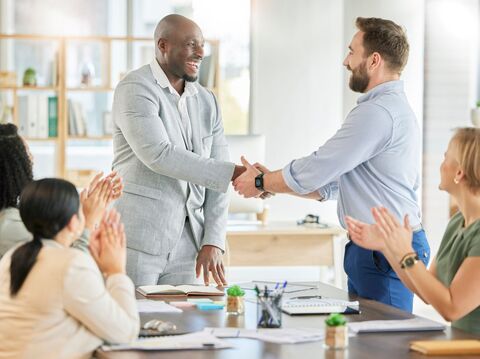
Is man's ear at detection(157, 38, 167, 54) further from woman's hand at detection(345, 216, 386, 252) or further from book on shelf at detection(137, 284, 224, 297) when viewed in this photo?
woman's hand at detection(345, 216, 386, 252)

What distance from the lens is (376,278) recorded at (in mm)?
3199

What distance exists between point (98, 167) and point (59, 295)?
6249mm

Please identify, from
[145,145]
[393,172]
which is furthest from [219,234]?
[393,172]

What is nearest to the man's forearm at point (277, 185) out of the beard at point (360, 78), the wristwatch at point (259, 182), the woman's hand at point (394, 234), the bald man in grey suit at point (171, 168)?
the wristwatch at point (259, 182)

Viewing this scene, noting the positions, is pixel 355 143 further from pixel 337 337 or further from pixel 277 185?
pixel 337 337

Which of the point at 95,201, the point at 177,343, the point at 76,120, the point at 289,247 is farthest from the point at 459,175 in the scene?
the point at 76,120

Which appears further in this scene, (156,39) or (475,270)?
(156,39)

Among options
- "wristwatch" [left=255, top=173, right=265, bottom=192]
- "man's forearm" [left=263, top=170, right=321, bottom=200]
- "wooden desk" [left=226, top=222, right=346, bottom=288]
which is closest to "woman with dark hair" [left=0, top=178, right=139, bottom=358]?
"man's forearm" [left=263, top=170, right=321, bottom=200]

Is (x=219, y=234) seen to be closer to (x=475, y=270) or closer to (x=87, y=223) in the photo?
(x=87, y=223)

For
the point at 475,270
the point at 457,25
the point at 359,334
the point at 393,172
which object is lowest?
the point at 359,334

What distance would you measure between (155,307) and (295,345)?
0.65 metres

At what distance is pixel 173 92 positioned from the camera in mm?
3781

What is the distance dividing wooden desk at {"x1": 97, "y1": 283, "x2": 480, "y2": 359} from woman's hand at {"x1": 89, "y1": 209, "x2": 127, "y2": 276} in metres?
0.24

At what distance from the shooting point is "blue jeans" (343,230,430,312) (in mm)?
3191
